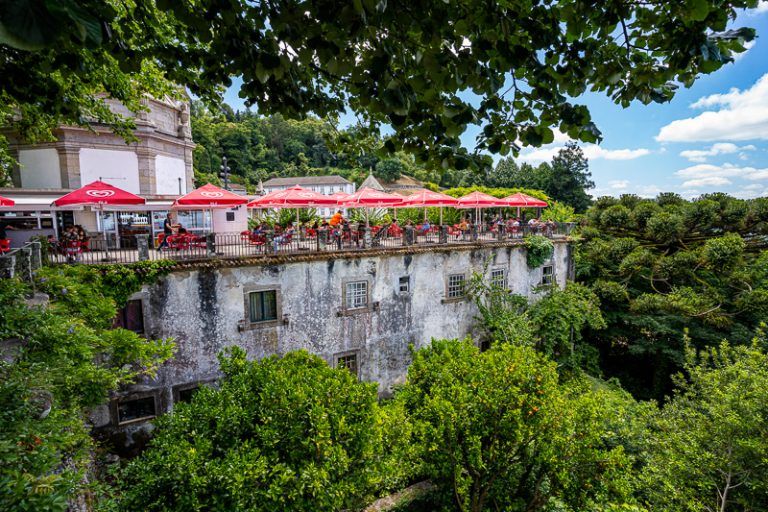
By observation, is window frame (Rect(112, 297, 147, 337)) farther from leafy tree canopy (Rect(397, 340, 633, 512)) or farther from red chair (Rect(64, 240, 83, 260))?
leafy tree canopy (Rect(397, 340, 633, 512))

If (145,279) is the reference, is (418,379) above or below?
below

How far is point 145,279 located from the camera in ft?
36.1

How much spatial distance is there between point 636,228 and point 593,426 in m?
17.5

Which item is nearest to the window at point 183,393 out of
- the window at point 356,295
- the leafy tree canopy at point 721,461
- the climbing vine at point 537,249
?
the window at point 356,295

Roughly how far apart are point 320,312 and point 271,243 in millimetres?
3136

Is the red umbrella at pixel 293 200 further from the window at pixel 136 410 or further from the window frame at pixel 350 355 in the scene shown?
the window at pixel 136 410

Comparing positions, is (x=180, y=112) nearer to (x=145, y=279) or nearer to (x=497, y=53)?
(x=145, y=279)

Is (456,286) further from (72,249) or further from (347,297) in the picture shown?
(72,249)

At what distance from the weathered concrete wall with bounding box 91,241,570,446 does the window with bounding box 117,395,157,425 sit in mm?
307

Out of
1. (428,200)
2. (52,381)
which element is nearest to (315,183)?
(428,200)

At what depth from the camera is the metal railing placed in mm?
11336

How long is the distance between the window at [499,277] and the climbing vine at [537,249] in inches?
79.6

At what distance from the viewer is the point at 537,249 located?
65.2 ft

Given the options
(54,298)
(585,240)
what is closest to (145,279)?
(54,298)
